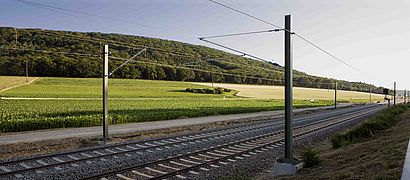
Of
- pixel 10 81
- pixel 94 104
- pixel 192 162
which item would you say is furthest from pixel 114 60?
pixel 192 162

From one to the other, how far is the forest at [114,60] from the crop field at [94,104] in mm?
4308

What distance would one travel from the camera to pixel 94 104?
44.5 m

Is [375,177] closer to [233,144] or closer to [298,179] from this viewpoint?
[298,179]

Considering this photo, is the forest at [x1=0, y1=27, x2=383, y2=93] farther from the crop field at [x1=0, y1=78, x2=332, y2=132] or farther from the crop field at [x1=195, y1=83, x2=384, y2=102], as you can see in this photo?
the crop field at [x1=195, y1=83, x2=384, y2=102]

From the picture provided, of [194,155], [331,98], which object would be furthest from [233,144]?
[331,98]

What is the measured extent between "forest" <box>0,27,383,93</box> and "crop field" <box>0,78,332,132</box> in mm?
4308

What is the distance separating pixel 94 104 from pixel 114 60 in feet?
74.4

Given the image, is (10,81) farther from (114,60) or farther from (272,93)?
(272,93)

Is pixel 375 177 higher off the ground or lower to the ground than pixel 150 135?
higher

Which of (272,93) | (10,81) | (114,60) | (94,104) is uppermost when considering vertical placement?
(114,60)

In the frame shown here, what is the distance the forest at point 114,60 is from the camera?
31.4 metres

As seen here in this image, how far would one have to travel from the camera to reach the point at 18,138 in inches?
765

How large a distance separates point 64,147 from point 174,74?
83.8 meters

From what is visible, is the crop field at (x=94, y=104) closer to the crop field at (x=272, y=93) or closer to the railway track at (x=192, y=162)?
the crop field at (x=272, y=93)
